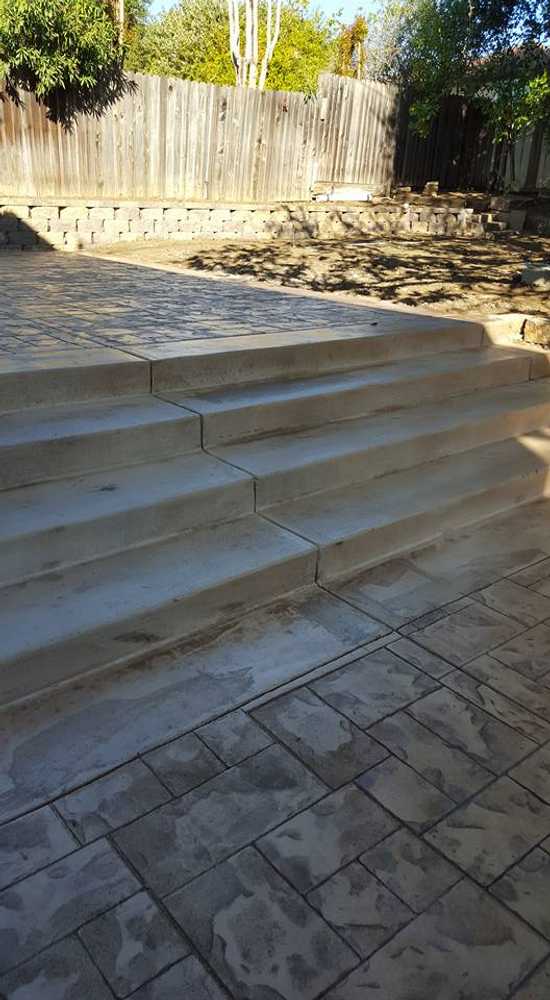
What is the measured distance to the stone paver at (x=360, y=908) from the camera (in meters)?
1.52

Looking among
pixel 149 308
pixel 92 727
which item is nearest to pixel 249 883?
pixel 92 727

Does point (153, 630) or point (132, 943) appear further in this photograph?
point (153, 630)

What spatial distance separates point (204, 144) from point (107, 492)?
9.12 metres

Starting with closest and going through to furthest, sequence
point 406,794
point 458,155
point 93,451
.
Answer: point 406,794 → point 93,451 → point 458,155

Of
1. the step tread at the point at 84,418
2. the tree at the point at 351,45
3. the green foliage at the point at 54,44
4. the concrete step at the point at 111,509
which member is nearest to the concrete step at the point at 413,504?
the concrete step at the point at 111,509

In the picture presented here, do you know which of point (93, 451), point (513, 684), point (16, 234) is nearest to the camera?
point (513, 684)

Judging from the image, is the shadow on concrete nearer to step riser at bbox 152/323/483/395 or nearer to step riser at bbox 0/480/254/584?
step riser at bbox 152/323/483/395

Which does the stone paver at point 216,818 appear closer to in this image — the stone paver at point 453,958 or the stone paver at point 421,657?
the stone paver at point 453,958

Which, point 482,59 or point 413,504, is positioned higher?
point 482,59

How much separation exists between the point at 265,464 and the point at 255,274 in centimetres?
465

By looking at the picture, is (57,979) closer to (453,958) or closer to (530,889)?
(453,958)

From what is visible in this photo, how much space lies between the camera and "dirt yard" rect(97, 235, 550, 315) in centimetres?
609

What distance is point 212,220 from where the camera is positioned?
1014cm

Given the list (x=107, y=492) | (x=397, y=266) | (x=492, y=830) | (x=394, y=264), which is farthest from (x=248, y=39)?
(x=492, y=830)
